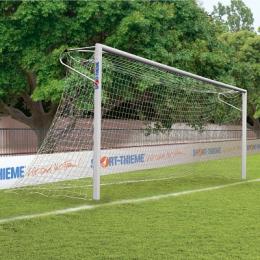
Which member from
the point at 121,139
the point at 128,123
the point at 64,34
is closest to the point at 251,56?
the point at 64,34

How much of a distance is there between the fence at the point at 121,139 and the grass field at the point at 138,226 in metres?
3.94

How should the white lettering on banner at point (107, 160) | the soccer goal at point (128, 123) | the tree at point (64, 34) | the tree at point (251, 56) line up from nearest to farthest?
the white lettering on banner at point (107, 160)
the soccer goal at point (128, 123)
the tree at point (64, 34)
the tree at point (251, 56)

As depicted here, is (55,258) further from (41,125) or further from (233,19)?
(233,19)

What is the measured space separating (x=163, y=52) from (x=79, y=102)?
7661mm

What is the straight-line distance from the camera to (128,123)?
16.4 m

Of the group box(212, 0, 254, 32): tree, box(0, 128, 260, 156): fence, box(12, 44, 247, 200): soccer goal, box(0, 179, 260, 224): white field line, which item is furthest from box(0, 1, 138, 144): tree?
box(212, 0, 254, 32): tree

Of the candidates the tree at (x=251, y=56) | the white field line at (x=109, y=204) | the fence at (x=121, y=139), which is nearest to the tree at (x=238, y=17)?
the tree at (x=251, y=56)

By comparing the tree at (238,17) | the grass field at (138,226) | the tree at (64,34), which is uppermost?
the tree at (238,17)

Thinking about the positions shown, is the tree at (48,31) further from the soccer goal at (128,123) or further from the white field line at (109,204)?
the white field line at (109,204)

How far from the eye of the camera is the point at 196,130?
19109mm

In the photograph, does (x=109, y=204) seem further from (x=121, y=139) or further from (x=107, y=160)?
(x=121, y=139)

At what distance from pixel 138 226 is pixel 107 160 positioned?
661cm

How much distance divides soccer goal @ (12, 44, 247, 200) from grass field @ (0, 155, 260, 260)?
45.0 inches

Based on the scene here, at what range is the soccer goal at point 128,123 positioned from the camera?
1111 centimetres
